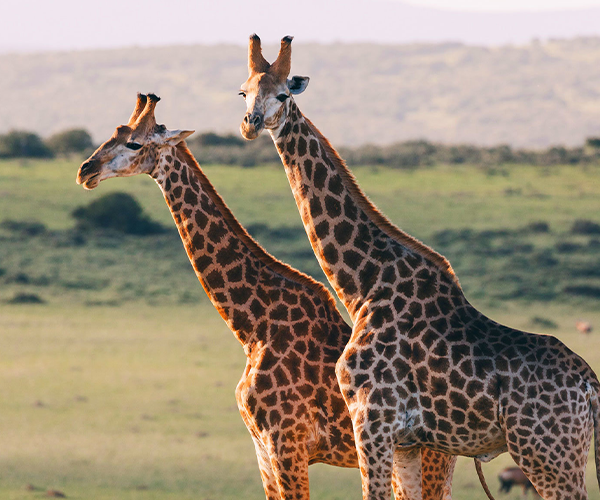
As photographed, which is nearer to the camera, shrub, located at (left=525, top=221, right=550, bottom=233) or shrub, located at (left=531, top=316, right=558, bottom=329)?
shrub, located at (left=531, top=316, right=558, bottom=329)

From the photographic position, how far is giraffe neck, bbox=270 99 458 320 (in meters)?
7.69

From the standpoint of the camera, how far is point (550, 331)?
3294 cm

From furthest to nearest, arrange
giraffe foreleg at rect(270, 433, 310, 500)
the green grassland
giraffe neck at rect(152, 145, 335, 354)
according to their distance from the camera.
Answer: the green grassland → giraffe neck at rect(152, 145, 335, 354) → giraffe foreleg at rect(270, 433, 310, 500)

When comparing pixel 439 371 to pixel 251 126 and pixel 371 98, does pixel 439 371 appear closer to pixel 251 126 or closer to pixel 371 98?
pixel 251 126

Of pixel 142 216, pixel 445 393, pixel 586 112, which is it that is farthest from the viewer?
pixel 586 112

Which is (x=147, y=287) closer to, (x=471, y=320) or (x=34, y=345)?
(x=34, y=345)

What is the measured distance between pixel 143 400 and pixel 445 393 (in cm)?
2134

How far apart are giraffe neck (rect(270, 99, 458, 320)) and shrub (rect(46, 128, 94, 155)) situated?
5291 cm

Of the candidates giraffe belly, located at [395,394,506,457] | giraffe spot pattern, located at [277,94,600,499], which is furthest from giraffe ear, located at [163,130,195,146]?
giraffe belly, located at [395,394,506,457]

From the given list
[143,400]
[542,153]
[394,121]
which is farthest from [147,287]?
[394,121]

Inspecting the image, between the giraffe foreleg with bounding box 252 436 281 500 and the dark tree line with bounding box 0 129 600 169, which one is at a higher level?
the giraffe foreleg with bounding box 252 436 281 500

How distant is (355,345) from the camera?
740 centimetres

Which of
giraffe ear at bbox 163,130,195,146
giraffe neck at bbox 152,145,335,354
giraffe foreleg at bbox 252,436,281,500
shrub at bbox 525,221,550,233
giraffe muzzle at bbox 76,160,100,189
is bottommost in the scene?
shrub at bbox 525,221,550,233

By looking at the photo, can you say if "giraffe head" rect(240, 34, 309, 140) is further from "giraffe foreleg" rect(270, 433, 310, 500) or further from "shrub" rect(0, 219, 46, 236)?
"shrub" rect(0, 219, 46, 236)
